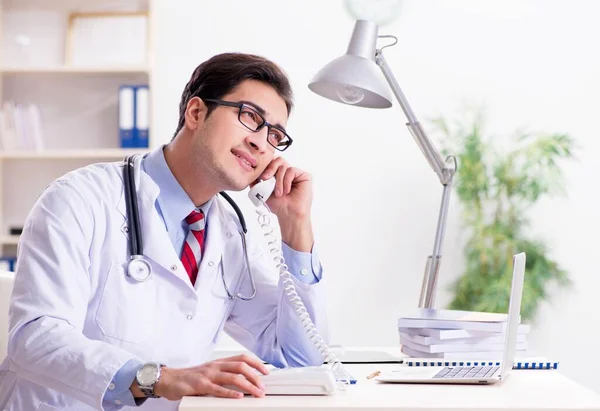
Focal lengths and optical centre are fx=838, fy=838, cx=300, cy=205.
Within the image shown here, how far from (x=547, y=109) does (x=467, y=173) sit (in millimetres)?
662

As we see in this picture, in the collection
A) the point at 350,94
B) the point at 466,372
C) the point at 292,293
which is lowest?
the point at 466,372

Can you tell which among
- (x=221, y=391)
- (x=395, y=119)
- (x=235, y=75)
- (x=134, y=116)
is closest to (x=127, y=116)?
(x=134, y=116)

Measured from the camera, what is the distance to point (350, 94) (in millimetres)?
2131

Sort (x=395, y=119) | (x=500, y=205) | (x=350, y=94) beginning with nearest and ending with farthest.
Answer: (x=350, y=94) → (x=500, y=205) → (x=395, y=119)

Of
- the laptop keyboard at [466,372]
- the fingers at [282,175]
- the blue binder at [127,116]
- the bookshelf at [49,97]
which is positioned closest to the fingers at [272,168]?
the fingers at [282,175]

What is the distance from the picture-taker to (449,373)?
1561 millimetres

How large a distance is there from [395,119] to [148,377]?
9.66 feet

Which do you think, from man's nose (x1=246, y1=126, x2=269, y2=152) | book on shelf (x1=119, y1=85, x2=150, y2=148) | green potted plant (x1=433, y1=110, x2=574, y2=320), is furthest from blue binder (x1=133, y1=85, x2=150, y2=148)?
man's nose (x1=246, y1=126, x2=269, y2=152)

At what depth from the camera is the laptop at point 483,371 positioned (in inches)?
59.2

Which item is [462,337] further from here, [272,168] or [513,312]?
[272,168]

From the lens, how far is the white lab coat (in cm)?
142

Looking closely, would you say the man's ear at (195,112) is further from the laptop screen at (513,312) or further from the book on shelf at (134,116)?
the book on shelf at (134,116)

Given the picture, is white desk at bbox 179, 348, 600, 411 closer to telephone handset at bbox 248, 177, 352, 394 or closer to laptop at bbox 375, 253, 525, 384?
laptop at bbox 375, 253, 525, 384

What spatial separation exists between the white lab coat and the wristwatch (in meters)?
0.05
